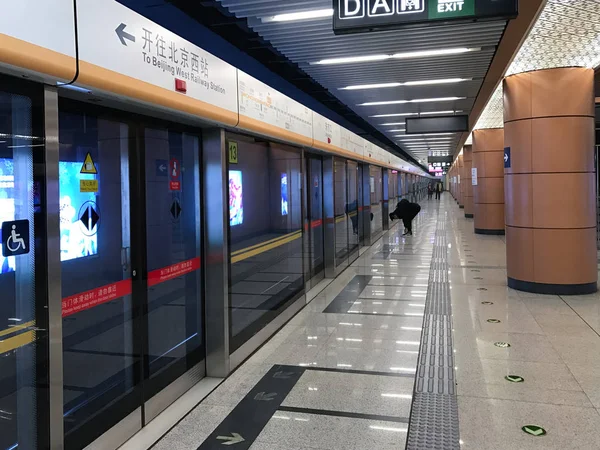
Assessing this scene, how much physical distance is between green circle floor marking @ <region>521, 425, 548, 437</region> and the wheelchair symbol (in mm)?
2843

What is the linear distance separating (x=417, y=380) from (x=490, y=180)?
11.5m

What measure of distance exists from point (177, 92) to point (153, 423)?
207 centimetres

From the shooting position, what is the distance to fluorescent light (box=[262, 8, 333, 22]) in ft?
15.1

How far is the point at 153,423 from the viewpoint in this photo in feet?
10.6

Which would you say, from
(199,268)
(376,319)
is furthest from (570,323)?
(199,268)

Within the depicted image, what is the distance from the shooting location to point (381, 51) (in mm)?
6016

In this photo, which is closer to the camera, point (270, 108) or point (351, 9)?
point (351, 9)

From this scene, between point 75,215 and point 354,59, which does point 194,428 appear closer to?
point 75,215

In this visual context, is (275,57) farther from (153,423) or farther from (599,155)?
(599,155)

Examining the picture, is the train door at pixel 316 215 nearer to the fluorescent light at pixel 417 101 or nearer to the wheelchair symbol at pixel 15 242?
the fluorescent light at pixel 417 101

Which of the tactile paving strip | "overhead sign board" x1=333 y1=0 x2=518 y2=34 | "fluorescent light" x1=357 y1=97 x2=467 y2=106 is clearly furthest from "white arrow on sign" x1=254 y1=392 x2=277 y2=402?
"fluorescent light" x1=357 y1=97 x2=467 y2=106

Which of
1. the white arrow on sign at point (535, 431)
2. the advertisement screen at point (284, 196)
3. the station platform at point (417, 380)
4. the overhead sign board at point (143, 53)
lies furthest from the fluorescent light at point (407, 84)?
the white arrow on sign at point (535, 431)

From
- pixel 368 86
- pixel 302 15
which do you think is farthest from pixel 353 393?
pixel 368 86

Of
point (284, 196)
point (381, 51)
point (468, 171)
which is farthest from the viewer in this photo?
point (468, 171)
